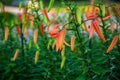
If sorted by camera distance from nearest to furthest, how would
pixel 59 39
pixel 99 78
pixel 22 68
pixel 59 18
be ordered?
pixel 59 39
pixel 99 78
pixel 22 68
pixel 59 18

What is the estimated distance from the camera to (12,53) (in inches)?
199

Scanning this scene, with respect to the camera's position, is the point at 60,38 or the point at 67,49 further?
the point at 67,49

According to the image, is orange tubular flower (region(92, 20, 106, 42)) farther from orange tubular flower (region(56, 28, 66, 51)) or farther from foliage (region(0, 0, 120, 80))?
orange tubular flower (region(56, 28, 66, 51))

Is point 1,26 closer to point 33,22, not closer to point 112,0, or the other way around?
point 33,22

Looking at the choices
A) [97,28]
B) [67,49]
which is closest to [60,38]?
[97,28]

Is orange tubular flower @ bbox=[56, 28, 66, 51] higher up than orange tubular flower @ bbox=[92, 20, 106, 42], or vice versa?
orange tubular flower @ bbox=[92, 20, 106, 42]

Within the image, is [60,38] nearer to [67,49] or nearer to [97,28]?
[97,28]

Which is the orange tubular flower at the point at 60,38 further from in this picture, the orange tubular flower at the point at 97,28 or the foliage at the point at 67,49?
the orange tubular flower at the point at 97,28

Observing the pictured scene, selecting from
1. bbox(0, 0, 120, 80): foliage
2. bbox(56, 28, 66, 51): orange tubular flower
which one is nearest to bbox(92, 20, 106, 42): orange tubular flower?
bbox(0, 0, 120, 80): foliage

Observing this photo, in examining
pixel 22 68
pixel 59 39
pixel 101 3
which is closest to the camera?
pixel 59 39

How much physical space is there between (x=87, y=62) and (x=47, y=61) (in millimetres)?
895

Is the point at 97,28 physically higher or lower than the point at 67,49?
higher

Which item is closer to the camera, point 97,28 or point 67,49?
point 97,28

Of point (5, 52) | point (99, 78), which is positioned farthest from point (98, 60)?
point (5, 52)
